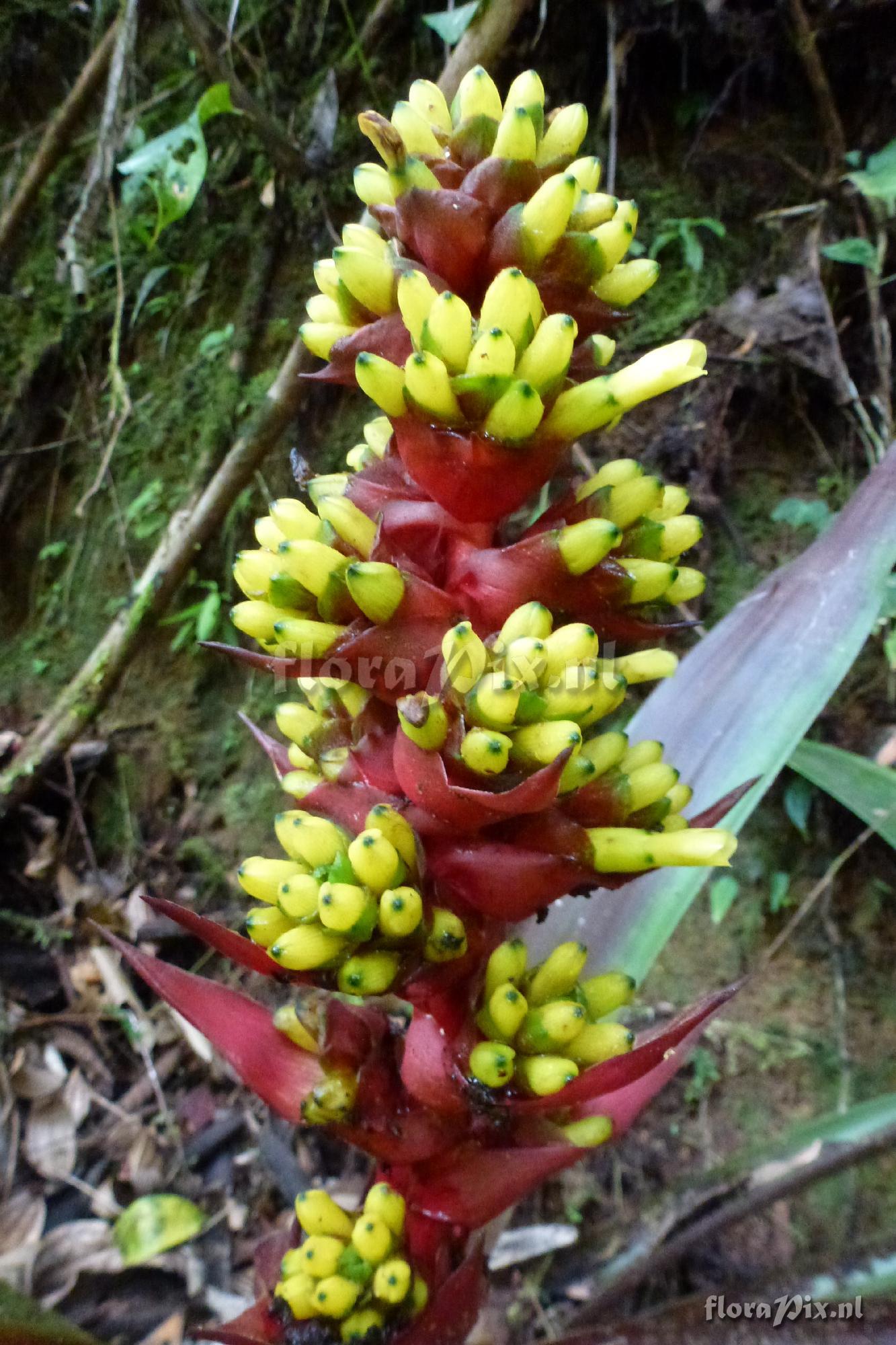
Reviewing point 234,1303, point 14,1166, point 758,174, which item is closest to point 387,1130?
point 234,1303

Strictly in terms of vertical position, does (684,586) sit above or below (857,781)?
above

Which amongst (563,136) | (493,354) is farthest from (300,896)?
(563,136)

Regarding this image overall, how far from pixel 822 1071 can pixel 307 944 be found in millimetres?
1449

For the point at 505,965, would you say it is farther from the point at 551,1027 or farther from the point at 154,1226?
the point at 154,1226

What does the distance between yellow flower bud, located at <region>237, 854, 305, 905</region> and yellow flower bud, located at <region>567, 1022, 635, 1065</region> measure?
1.22ft

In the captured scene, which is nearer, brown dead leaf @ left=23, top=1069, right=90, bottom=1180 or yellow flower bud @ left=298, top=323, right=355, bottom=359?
yellow flower bud @ left=298, top=323, right=355, bottom=359

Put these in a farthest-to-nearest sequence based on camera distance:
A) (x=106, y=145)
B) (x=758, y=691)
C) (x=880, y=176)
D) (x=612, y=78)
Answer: (x=106, y=145) < (x=612, y=78) < (x=880, y=176) < (x=758, y=691)

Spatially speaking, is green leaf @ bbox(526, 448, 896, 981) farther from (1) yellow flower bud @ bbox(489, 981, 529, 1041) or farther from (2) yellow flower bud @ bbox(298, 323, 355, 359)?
(2) yellow flower bud @ bbox(298, 323, 355, 359)

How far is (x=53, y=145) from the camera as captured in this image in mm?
2299

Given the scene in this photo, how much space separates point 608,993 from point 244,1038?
44 cm

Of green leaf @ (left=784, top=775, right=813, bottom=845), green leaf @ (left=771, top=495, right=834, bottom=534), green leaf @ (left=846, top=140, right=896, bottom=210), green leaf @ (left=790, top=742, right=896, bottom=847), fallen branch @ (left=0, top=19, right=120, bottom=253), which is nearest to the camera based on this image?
green leaf @ (left=790, top=742, right=896, bottom=847)

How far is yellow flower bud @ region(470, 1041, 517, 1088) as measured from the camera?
0.84 m

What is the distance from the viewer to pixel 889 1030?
172cm

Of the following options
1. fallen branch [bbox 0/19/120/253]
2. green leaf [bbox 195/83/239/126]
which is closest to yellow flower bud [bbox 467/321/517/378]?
green leaf [bbox 195/83/239/126]
